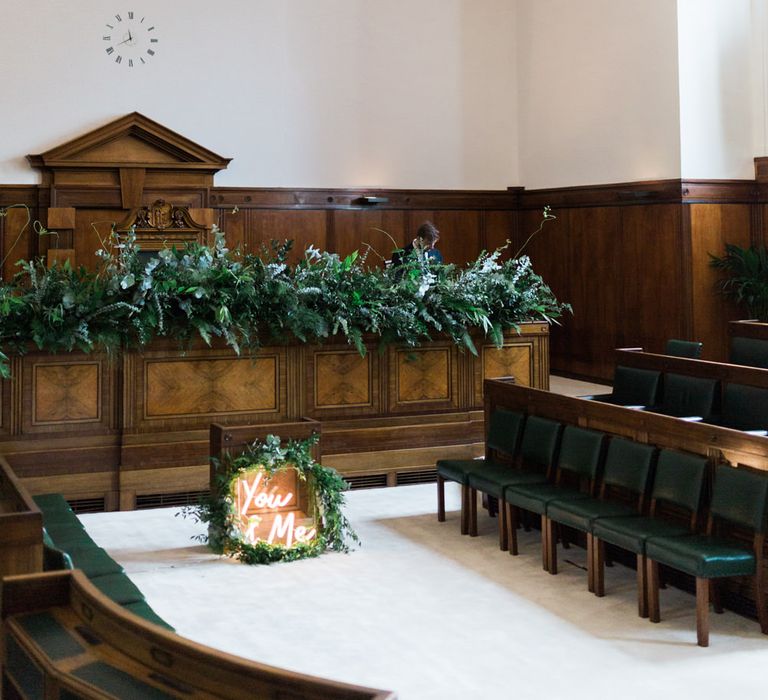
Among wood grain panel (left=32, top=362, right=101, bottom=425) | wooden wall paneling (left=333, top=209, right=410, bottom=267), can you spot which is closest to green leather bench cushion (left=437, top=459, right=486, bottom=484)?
wood grain panel (left=32, top=362, right=101, bottom=425)

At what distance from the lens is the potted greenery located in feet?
36.2

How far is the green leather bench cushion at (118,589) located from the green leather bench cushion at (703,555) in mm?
2359

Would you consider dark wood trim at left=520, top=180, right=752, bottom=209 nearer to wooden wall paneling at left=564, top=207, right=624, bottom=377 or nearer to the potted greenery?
wooden wall paneling at left=564, top=207, right=624, bottom=377

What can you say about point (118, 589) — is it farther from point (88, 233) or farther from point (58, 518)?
point (88, 233)

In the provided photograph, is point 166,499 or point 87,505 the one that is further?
point 166,499

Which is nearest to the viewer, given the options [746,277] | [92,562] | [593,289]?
[92,562]

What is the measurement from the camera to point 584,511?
5340mm

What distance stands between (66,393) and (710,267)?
737 cm

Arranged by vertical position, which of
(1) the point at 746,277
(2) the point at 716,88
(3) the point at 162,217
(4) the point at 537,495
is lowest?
(4) the point at 537,495

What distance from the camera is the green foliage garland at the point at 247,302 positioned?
6.98m

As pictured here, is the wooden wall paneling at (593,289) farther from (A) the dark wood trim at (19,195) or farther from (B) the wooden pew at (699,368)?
(A) the dark wood trim at (19,195)

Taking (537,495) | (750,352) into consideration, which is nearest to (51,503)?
(537,495)

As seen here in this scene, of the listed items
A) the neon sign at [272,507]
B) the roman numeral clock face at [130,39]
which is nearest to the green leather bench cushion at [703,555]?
the neon sign at [272,507]

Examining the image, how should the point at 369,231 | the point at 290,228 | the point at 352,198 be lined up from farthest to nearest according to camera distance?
the point at 369,231 < the point at 352,198 < the point at 290,228
